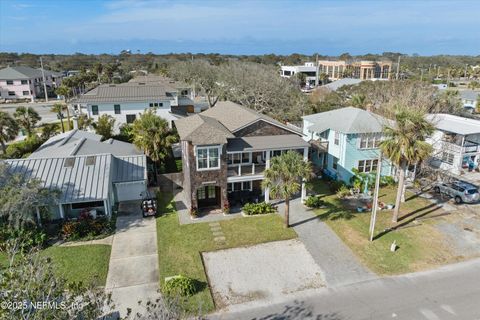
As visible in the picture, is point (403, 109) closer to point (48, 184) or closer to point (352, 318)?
point (352, 318)

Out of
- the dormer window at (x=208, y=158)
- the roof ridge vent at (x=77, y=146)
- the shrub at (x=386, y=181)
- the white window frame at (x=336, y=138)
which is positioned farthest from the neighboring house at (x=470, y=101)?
the roof ridge vent at (x=77, y=146)

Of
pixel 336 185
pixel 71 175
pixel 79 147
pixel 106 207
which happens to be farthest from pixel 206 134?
pixel 336 185

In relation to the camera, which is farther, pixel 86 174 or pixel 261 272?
pixel 86 174

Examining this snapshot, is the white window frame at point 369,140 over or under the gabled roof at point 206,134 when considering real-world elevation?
under

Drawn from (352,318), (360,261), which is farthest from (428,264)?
(352,318)

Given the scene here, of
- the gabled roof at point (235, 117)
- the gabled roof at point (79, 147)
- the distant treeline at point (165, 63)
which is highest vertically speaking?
the distant treeline at point (165, 63)

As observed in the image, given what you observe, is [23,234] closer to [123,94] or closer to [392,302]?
[392,302]

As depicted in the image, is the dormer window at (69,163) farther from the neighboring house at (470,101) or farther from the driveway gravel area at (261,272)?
the neighboring house at (470,101)

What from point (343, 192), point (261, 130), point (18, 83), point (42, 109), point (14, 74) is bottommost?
point (343, 192)
